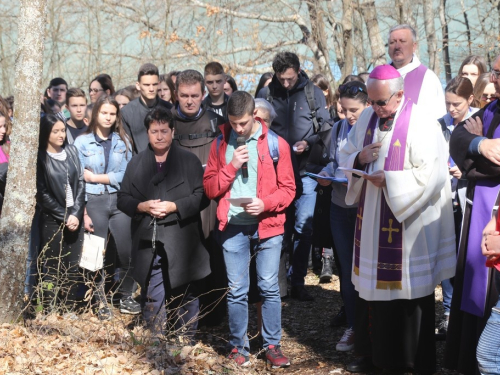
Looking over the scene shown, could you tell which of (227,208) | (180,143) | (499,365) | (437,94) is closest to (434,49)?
(437,94)

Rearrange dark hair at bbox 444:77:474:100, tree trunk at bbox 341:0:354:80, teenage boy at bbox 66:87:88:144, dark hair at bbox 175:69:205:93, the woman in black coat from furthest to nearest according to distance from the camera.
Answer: tree trunk at bbox 341:0:354:80
teenage boy at bbox 66:87:88:144
dark hair at bbox 175:69:205:93
dark hair at bbox 444:77:474:100
the woman in black coat

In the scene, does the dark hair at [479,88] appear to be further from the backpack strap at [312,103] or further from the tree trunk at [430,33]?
the tree trunk at [430,33]

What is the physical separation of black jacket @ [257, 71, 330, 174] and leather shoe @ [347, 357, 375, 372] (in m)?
2.65

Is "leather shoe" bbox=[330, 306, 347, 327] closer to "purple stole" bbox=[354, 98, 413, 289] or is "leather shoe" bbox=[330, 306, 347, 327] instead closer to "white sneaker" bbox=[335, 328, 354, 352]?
"white sneaker" bbox=[335, 328, 354, 352]

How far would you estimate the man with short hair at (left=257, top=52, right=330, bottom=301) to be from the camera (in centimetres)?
786

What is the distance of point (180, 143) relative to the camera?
6836 mm

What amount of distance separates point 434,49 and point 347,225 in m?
8.75

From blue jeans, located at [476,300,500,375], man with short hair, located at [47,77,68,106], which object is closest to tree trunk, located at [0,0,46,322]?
blue jeans, located at [476,300,500,375]

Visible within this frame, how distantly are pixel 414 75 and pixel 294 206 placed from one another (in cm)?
200

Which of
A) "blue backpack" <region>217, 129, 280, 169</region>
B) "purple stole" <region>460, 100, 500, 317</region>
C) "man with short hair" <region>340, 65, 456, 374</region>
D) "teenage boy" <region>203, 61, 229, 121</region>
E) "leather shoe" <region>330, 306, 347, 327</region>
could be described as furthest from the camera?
"teenage boy" <region>203, 61, 229, 121</region>

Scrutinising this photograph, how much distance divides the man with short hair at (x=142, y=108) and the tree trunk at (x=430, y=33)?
7523mm

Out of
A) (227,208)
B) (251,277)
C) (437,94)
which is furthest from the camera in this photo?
(437,94)

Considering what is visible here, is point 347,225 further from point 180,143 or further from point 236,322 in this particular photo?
point 180,143

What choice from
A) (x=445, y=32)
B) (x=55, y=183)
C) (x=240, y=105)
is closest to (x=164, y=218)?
(x=240, y=105)
